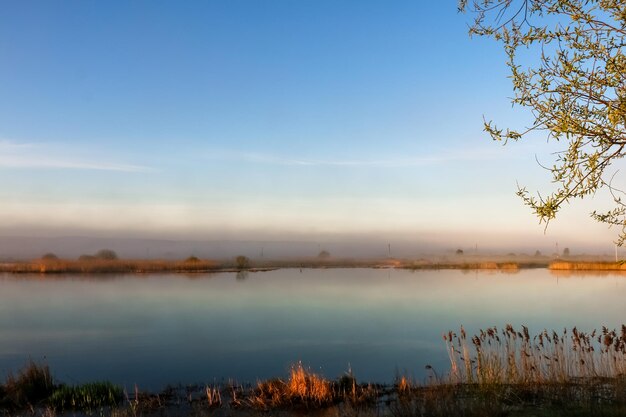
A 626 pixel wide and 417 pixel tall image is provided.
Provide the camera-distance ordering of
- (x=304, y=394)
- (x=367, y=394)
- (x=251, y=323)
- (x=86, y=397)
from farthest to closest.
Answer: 1. (x=251, y=323)
2. (x=367, y=394)
3. (x=86, y=397)
4. (x=304, y=394)

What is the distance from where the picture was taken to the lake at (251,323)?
20.0 meters

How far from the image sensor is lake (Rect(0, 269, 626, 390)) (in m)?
20.0

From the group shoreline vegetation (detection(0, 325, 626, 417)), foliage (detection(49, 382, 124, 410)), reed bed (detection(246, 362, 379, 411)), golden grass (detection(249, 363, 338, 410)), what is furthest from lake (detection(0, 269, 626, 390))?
golden grass (detection(249, 363, 338, 410))

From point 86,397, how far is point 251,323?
19.0 m

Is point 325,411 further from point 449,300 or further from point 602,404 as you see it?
point 449,300

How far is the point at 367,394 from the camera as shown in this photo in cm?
1371

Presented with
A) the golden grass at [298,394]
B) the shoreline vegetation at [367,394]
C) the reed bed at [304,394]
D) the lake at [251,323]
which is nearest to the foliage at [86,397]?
the shoreline vegetation at [367,394]

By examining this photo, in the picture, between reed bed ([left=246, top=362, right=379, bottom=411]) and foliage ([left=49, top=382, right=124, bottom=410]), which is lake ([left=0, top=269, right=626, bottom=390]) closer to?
foliage ([left=49, top=382, right=124, bottom=410])

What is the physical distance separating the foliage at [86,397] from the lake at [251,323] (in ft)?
8.42

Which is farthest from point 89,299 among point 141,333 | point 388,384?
point 388,384

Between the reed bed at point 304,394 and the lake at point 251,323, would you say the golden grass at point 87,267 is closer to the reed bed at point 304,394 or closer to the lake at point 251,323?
the lake at point 251,323

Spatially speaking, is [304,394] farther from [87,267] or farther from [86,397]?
[87,267]

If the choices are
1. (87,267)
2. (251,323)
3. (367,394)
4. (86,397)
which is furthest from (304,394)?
(87,267)

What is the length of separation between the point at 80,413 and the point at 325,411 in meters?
6.19
